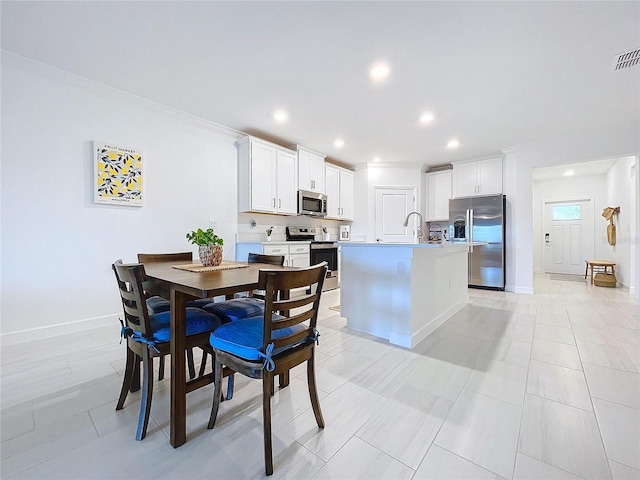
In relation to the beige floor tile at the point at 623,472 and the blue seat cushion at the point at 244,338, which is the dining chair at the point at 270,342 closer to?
the blue seat cushion at the point at 244,338

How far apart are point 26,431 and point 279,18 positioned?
2.86 metres

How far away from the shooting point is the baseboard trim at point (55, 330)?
7.82 ft

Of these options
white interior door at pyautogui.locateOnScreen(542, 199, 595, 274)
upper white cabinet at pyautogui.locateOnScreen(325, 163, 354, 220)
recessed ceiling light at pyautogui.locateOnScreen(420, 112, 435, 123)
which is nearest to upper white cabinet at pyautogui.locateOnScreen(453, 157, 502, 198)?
upper white cabinet at pyautogui.locateOnScreen(325, 163, 354, 220)

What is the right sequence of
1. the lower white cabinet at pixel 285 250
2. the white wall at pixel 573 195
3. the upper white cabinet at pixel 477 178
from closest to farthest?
the lower white cabinet at pixel 285 250, the upper white cabinet at pixel 477 178, the white wall at pixel 573 195

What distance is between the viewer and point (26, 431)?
1.35m

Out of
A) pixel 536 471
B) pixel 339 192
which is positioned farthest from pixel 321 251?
pixel 536 471

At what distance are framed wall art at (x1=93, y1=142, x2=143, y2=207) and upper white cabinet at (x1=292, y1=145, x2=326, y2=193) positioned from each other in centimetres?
235

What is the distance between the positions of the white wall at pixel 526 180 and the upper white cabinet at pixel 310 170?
3.29m

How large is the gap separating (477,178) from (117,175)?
5751mm

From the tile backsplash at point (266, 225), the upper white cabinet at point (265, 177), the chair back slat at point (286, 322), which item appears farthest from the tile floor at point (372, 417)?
the upper white cabinet at point (265, 177)

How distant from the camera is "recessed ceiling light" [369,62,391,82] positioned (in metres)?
2.43

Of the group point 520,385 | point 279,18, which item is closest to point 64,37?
point 279,18

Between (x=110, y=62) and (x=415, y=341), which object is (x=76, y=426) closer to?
(x=415, y=341)

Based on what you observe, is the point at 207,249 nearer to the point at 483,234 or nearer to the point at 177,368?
the point at 177,368
